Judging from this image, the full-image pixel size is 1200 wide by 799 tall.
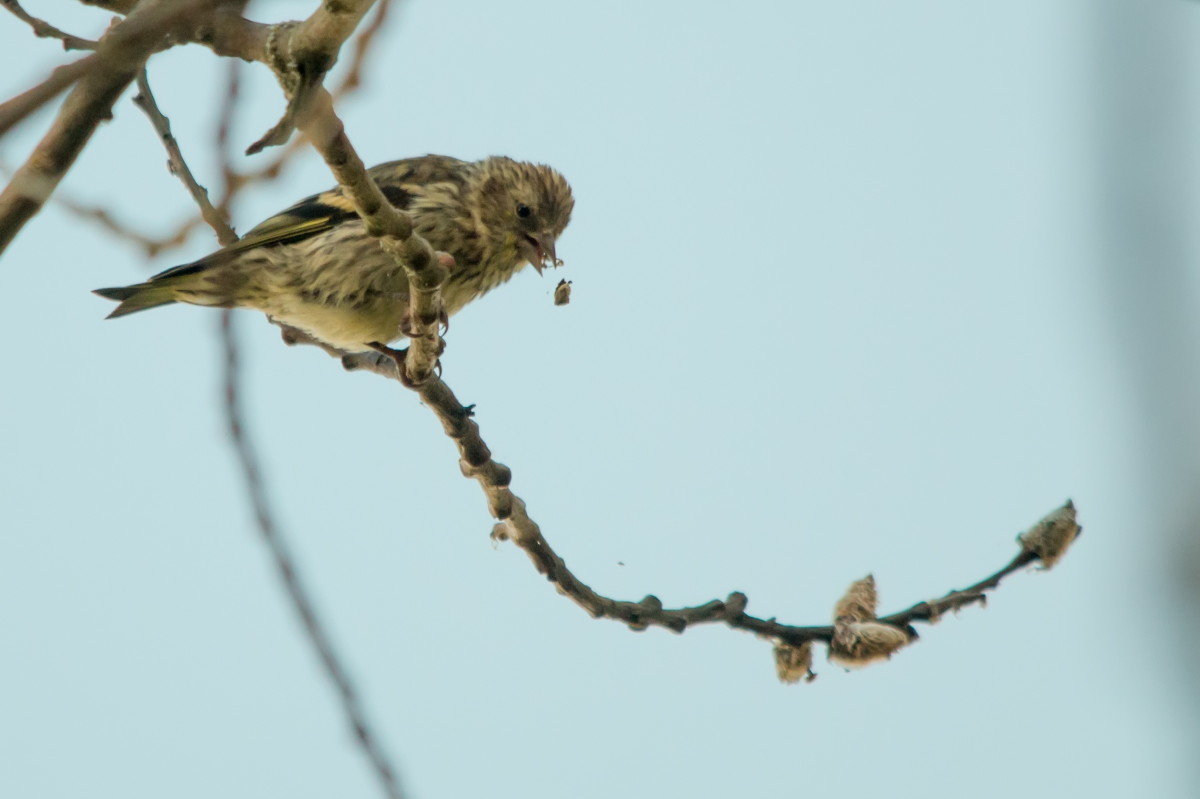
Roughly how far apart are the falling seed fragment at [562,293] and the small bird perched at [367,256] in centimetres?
44

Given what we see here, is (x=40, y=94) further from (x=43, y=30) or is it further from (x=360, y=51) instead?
(x=43, y=30)

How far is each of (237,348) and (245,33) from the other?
2.03ft

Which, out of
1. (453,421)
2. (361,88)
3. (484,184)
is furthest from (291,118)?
(484,184)

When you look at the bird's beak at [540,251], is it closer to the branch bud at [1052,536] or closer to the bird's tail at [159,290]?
the bird's tail at [159,290]

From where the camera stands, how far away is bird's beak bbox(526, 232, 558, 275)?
5539 millimetres

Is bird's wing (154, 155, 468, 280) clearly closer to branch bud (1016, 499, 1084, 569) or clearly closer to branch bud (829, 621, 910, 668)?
branch bud (829, 621, 910, 668)

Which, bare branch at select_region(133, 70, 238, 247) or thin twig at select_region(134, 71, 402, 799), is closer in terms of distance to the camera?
thin twig at select_region(134, 71, 402, 799)

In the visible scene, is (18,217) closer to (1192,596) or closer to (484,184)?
(1192,596)

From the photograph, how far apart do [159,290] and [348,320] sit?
0.77 metres

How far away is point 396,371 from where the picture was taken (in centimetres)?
437

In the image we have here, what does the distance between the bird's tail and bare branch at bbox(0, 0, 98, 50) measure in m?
1.99

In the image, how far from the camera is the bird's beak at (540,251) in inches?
218

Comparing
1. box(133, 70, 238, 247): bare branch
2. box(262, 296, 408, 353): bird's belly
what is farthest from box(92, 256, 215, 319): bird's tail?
box(133, 70, 238, 247): bare branch

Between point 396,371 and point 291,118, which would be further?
point 396,371
